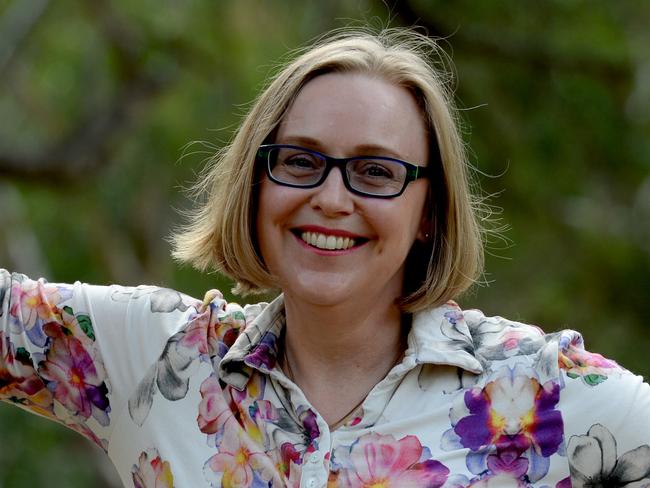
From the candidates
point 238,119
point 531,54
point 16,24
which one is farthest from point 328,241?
point 16,24

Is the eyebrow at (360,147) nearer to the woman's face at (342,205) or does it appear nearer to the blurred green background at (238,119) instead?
the woman's face at (342,205)

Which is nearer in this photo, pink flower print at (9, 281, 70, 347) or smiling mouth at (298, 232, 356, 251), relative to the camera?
smiling mouth at (298, 232, 356, 251)

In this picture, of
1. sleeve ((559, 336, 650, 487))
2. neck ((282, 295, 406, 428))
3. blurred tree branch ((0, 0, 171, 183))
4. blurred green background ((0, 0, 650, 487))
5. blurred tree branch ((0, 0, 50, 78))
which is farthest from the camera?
blurred tree branch ((0, 0, 50, 78))

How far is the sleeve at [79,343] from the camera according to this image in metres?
2.86

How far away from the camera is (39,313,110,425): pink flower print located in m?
2.87

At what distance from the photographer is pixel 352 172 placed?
273cm

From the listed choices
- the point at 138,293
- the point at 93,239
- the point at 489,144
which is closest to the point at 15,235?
the point at 93,239

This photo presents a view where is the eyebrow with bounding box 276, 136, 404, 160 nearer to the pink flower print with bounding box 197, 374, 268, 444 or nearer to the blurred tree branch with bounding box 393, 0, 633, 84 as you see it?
the pink flower print with bounding box 197, 374, 268, 444

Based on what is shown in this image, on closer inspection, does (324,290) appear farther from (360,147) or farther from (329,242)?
(360,147)

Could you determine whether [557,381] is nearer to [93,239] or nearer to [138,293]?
[138,293]

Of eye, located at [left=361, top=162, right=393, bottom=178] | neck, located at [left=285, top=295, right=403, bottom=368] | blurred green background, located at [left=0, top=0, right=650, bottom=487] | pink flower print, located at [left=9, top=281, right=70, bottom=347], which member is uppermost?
eye, located at [left=361, top=162, right=393, bottom=178]

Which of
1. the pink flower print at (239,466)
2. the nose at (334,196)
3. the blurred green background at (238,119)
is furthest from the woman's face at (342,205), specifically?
the blurred green background at (238,119)

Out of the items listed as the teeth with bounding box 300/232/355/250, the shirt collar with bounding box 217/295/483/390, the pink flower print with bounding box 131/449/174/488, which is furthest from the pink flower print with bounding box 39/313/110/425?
the teeth with bounding box 300/232/355/250

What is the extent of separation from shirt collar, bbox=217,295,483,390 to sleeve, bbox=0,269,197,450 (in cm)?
15
